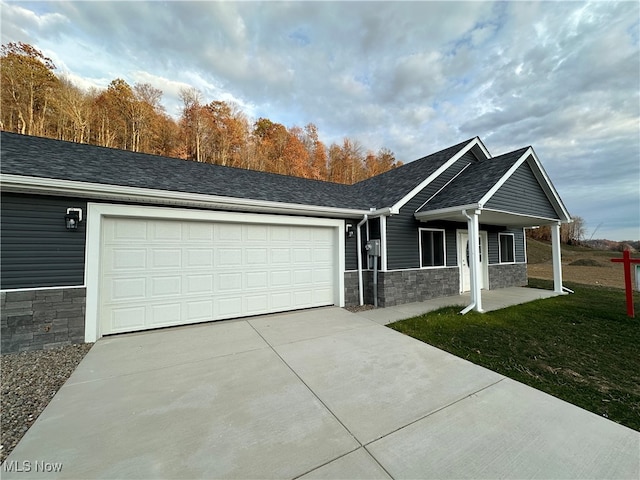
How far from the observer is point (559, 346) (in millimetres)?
4238

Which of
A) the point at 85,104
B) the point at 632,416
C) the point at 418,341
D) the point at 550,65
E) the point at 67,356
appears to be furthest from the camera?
the point at 85,104

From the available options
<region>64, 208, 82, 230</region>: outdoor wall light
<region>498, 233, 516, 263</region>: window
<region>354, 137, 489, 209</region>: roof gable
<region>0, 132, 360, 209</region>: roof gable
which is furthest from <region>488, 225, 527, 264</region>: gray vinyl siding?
<region>64, 208, 82, 230</region>: outdoor wall light

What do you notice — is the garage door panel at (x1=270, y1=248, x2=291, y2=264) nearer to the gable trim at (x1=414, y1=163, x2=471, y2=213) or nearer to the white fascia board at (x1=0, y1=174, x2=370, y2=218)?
the white fascia board at (x1=0, y1=174, x2=370, y2=218)

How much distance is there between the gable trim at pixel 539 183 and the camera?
21.6 ft

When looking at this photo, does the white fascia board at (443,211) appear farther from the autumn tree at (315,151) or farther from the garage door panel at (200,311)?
the autumn tree at (315,151)

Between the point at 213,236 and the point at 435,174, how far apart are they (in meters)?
6.94

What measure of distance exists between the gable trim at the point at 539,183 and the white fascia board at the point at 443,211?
0.67 feet

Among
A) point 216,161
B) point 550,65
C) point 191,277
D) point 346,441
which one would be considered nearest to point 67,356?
point 191,277

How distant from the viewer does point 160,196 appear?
4.66 metres

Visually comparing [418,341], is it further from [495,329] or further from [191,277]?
[191,277]

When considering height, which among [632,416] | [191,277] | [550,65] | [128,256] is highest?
[550,65]

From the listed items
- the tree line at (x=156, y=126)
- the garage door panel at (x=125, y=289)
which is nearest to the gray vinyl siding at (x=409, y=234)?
the garage door panel at (x=125, y=289)

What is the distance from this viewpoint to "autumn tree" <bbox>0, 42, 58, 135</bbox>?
43.9ft

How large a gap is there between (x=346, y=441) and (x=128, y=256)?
4.96 meters
